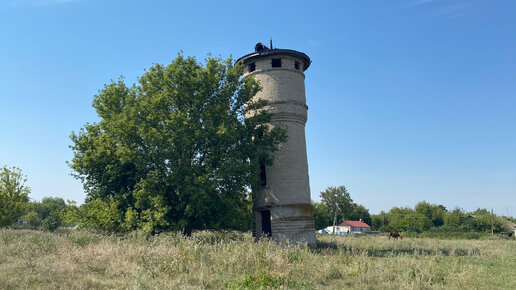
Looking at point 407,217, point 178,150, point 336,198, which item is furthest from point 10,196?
point 407,217

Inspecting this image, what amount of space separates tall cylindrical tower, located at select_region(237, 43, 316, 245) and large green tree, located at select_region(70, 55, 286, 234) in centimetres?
128

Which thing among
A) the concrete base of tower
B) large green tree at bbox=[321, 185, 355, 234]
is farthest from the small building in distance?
the concrete base of tower

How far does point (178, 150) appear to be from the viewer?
21828 millimetres

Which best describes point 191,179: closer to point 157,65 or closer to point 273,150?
point 273,150

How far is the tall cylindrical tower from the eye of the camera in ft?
76.6

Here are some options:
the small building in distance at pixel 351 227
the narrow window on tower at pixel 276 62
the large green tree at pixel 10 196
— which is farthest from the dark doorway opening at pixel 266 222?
the small building in distance at pixel 351 227

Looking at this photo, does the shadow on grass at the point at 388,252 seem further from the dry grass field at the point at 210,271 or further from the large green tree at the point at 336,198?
the large green tree at the point at 336,198

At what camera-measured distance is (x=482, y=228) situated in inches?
3103

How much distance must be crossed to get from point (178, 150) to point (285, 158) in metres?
7.53

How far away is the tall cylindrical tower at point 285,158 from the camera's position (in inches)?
919

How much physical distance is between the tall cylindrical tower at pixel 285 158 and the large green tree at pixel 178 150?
1279mm

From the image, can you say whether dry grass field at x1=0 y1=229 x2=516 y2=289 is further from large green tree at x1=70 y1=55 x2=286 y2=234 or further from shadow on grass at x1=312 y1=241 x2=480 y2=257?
large green tree at x1=70 y1=55 x2=286 y2=234

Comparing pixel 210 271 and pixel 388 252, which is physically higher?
pixel 210 271

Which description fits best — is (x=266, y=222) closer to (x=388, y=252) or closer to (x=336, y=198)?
(x=388, y=252)
